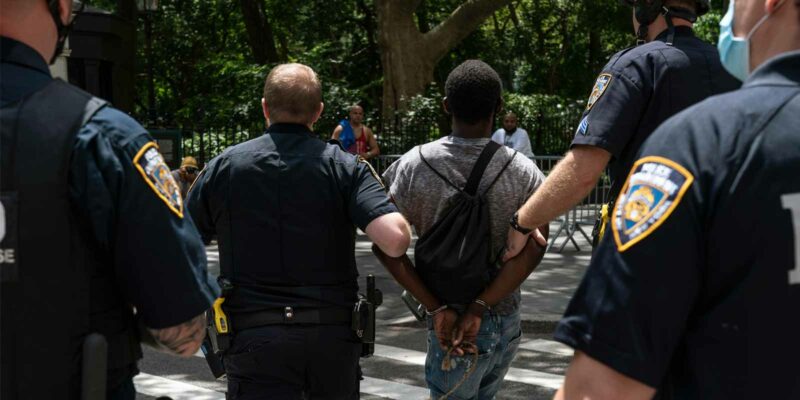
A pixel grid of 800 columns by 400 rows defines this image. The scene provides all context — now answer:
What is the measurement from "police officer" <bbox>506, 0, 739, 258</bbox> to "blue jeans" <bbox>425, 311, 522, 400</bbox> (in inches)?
24.9

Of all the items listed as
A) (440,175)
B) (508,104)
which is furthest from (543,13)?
(440,175)

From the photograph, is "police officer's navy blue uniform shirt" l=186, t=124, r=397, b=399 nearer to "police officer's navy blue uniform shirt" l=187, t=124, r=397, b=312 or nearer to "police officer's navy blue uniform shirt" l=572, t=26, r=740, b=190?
"police officer's navy blue uniform shirt" l=187, t=124, r=397, b=312

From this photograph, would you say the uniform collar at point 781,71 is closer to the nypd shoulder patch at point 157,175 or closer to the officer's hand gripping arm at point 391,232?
the nypd shoulder patch at point 157,175

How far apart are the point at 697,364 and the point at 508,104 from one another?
73.5 ft

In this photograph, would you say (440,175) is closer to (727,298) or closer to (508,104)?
(727,298)

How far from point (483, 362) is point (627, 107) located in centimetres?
121

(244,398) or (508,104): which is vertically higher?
(508,104)

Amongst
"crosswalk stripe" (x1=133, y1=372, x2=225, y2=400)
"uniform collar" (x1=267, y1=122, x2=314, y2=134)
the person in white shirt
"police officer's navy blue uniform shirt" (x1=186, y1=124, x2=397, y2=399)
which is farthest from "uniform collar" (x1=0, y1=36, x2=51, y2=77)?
the person in white shirt

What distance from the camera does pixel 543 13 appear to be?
31.6m

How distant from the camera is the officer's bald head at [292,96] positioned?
13.8 ft

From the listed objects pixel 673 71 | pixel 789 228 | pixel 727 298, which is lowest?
pixel 727 298

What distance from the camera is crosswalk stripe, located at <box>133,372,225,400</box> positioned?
6944 millimetres

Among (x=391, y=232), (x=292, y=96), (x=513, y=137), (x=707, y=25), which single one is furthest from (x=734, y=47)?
(x=707, y=25)

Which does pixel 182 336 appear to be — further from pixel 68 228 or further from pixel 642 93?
pixel 642 93
